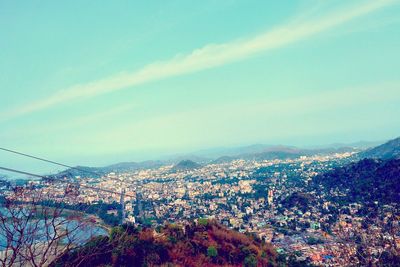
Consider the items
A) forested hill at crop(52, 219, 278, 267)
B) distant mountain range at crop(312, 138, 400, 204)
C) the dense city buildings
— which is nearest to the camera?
forested hill at crop(52, 219, 278, 267)

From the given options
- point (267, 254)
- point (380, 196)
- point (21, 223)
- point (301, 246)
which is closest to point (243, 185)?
point (380, 196)

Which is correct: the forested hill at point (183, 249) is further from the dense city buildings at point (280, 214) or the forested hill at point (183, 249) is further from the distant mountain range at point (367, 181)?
the distant mountain range at point (367, 181)

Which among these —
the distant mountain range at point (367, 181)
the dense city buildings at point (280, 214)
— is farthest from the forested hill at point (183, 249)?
the distant mountain range at point (367, 181)

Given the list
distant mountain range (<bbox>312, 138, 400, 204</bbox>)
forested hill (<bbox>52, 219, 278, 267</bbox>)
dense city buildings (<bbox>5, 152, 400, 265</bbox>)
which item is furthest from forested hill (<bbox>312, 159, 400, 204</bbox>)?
forested hill (<bbox>52, 219, 278, 267</bbox>)

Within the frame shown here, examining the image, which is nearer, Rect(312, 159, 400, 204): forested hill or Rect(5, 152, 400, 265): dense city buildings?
Rect(5, 152, 400, 265): dense city buildings

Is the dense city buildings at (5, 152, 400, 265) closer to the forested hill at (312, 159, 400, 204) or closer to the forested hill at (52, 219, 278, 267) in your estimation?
the forested hill at (312, 159, 400, 204)

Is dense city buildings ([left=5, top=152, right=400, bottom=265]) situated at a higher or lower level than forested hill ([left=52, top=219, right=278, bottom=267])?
lower
